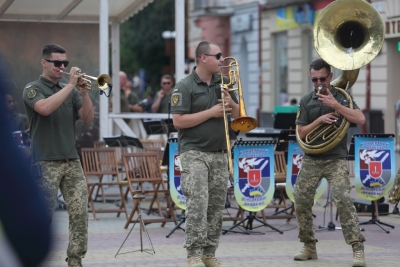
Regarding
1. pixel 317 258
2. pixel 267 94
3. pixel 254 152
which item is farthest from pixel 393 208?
pixel 267 94

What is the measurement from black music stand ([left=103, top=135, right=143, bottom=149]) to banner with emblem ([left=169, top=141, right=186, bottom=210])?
1912 millimetres

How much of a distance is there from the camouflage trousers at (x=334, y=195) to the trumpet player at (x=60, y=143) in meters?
2.09

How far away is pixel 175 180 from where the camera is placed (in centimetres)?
970

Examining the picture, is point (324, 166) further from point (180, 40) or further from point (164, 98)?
point (164, 98)

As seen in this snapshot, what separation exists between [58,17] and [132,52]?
35.7 meters

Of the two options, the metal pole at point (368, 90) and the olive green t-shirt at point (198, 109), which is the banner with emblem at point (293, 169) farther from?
the metal pole at point (368, 90)

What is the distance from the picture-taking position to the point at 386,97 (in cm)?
2497

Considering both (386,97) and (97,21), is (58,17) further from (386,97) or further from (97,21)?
(386,97)

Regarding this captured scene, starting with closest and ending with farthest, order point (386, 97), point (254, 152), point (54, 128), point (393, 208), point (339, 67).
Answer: point (54, 128)
point (339, 67)
point (254, 152)
point (393, 208)
point (386, 97)

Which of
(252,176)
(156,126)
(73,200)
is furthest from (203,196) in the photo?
(156,126)

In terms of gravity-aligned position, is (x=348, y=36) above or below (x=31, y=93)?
above

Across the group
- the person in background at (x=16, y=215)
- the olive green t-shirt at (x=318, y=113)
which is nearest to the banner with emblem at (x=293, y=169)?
the olive green t-shirt at (x=318, y=113)

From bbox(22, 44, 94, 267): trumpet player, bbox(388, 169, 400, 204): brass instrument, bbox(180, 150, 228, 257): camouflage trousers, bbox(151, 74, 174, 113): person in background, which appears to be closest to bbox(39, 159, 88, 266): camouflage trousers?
bbox(22, 44, 94, 267): trumpet player

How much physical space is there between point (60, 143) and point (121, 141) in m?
5.09
